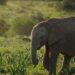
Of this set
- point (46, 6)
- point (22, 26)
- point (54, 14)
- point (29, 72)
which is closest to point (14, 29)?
point (22, 26)

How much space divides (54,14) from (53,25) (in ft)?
69.1

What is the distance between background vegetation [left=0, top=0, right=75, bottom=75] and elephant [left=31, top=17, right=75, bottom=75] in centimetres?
66

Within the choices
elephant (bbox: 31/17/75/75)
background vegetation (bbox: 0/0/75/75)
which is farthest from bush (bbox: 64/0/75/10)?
elephant (bbox: 31/17/75/75)

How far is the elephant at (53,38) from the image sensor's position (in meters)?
9.62

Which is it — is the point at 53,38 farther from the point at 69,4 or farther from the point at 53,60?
the point at 69,4

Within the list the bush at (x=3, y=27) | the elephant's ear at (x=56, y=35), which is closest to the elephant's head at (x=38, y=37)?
the elephant's ear at (x=56, y=35)

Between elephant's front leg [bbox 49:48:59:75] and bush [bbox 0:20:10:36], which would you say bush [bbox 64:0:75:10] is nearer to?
bush [bbox 0:20:10:36]

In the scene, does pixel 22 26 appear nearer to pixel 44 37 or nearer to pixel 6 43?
pixel 6 43

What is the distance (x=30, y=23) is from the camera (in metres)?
25.5

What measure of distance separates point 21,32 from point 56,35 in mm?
14661

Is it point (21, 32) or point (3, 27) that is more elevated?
point (3, 27)

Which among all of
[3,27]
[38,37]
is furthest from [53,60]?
[3,27]

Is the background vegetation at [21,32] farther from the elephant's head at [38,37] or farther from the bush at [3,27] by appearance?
the elephant's head at [38,37]

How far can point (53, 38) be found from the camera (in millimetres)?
9844
